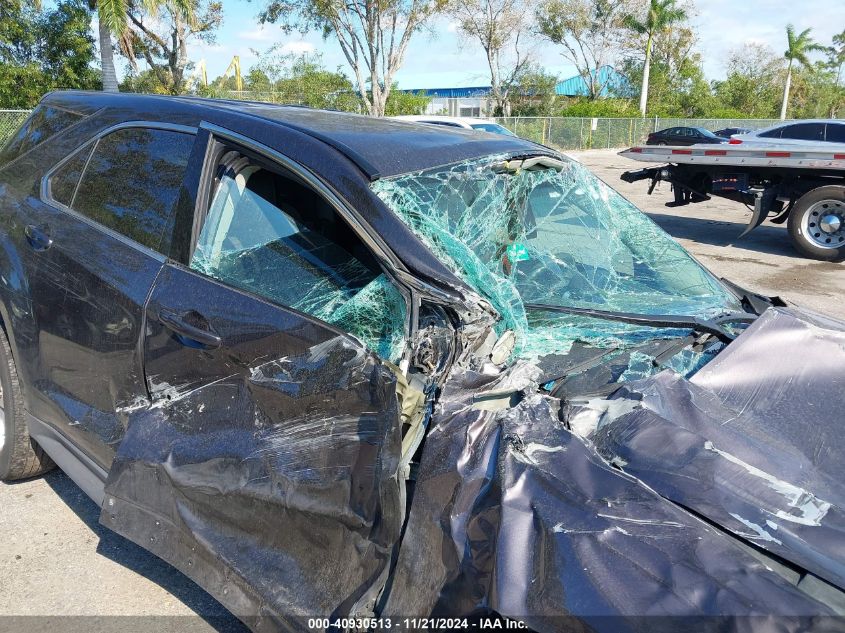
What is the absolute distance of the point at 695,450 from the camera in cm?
170

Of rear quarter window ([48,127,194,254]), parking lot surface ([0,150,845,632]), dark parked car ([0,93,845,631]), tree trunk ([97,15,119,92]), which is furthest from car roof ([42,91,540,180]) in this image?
tree trunk ([97,15,119,92])

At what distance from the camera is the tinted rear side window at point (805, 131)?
10422 mm

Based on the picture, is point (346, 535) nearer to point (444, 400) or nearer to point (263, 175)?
point (444, 400)

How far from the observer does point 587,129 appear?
32.1 m

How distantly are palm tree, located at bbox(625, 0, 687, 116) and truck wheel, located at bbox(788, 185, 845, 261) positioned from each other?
34486 millimetres

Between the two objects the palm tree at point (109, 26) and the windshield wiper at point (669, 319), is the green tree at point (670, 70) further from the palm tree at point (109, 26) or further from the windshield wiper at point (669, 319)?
the windshield wiper at point (669, 319)

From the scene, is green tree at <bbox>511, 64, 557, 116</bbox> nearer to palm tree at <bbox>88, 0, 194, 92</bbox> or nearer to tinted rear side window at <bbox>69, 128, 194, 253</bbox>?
palm tree at <bbox>88, 0, 194, 92</bbox>

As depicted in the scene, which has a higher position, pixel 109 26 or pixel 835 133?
pixel 109 26

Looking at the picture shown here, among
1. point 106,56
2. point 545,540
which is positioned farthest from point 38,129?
point 106,56

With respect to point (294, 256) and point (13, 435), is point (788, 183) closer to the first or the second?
point (294, 256)

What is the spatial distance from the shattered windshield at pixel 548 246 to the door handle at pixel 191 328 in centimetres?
66

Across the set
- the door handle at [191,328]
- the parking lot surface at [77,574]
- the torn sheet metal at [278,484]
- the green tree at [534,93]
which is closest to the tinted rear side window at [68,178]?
the door handle at [191,328]

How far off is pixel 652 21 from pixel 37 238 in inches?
1853

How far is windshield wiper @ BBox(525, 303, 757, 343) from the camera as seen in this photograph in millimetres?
2324
